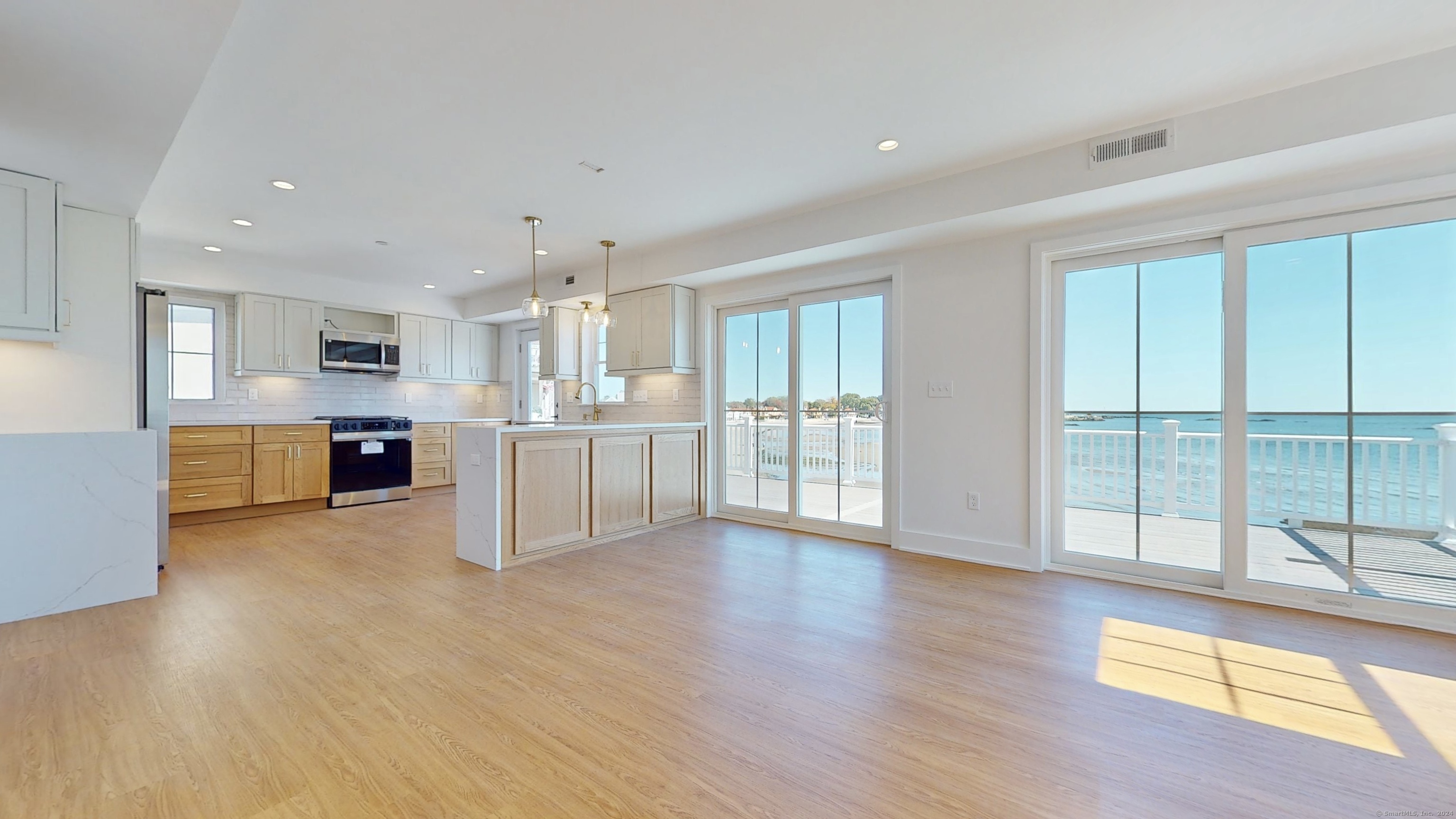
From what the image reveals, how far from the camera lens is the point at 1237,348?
3.17 metres

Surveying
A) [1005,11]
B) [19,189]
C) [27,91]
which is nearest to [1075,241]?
[1005,11]

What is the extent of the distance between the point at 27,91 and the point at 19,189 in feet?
3.99

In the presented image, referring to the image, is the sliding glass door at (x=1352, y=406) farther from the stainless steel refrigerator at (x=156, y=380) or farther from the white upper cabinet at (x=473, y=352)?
the white upper cabinet at (x=473, y=352)

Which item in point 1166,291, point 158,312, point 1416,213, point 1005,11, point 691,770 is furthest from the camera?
point 158,312

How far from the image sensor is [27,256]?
2963 mm

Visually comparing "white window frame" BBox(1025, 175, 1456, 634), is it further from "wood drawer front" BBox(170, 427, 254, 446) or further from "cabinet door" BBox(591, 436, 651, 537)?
"wood drawer front" BBox(170, 427, 254, 446)

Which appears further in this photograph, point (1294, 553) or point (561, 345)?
point (561, 345)

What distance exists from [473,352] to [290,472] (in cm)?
263

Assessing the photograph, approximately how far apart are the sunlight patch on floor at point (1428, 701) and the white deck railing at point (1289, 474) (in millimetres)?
1038

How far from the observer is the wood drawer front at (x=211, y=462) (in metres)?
5.06

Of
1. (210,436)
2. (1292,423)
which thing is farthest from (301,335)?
(1292,423)

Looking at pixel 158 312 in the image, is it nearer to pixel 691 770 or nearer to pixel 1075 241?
pixel 691 770

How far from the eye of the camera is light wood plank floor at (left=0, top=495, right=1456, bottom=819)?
1554 mm

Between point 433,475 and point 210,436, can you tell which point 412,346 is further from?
point 210,436
